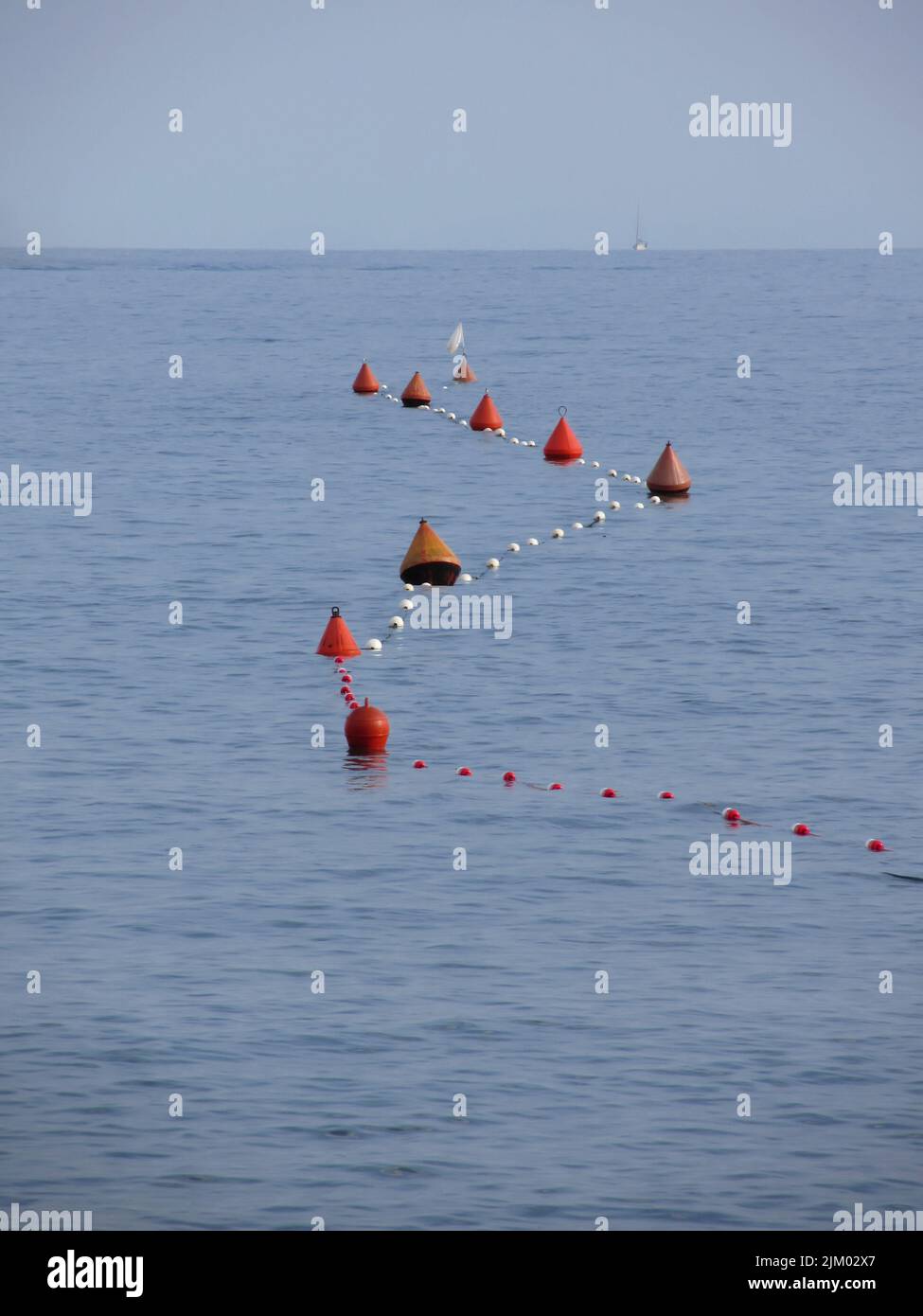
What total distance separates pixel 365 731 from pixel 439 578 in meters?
12.0

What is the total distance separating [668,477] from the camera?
159 feet

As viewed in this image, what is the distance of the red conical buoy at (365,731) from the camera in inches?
980

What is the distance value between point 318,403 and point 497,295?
105m

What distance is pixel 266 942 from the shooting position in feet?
59.2

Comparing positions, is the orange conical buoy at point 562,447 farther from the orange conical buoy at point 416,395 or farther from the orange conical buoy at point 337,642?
the orange conical buoy at point 337,642

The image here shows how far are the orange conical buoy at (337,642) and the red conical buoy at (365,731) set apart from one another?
5951 millimetres

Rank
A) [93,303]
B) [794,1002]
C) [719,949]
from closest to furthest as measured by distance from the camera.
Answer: [794,1002] → [719,949] → [93,303]

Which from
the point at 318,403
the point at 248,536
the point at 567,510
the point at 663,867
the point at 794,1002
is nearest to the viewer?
the point at 794,1002

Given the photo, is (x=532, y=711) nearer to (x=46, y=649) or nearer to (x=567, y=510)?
(x=46, y=649)

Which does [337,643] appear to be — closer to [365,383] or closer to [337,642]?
[337,642]

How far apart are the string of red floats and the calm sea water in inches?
11.0

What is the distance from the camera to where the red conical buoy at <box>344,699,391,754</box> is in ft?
81.7

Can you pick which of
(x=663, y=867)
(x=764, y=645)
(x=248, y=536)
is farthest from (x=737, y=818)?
(x=248, y=536)
